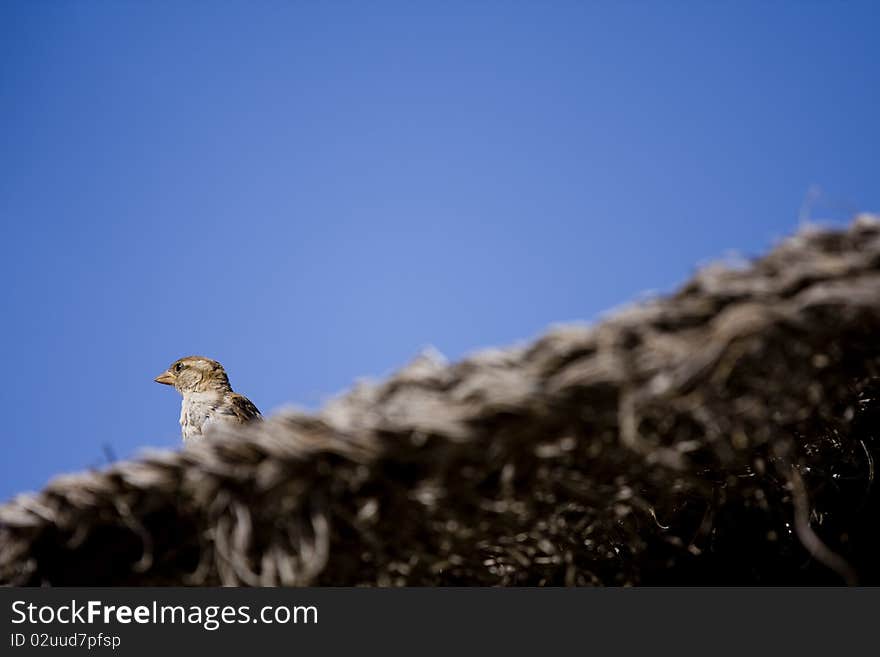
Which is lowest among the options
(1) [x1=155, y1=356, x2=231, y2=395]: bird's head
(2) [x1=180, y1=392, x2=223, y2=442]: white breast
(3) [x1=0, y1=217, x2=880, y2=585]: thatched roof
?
(3) [x1=0, y1=217, x2=880, y2=585]: thatched roof

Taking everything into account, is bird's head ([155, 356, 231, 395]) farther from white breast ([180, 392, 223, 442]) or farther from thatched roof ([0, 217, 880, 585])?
thatched roof ([0, 217, 880, 585])

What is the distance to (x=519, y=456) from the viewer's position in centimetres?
108

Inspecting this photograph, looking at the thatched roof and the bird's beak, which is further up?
the bird's beak

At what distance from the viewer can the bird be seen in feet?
12.0

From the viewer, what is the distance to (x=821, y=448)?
1.53 meters

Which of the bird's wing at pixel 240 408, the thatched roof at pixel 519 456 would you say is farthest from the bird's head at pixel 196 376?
the thatched roof at pixel 519 456

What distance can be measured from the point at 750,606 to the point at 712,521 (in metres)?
0.53

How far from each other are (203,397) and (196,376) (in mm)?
209

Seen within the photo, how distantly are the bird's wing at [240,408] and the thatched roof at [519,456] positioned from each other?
7.62 ft

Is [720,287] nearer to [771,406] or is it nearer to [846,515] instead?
[771,406]

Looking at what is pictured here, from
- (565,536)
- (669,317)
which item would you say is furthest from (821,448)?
(669,317)

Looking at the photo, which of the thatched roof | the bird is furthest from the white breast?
the thatched roof

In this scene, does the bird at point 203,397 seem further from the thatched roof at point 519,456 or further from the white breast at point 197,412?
the thatched roof at point 519,456


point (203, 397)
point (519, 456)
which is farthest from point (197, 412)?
point (519, 456)
